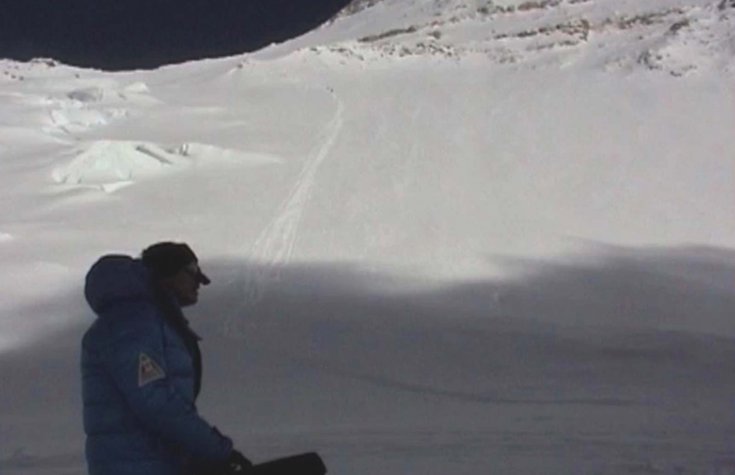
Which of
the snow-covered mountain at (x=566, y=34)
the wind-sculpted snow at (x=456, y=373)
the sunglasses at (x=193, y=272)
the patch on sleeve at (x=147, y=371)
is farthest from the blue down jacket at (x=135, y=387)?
the snow-covered mountain at (x=566, y=34)

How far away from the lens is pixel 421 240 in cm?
1295

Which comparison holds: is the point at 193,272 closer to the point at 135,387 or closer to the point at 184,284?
the point at 184,284

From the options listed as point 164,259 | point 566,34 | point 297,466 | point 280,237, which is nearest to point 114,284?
point 164,259

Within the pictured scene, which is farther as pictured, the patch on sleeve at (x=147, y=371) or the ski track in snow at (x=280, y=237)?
the ski track in snow at (x=280, y=237)

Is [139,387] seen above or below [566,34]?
above

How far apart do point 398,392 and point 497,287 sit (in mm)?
3516

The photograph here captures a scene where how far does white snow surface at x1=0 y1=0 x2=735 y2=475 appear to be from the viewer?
6.75 meters

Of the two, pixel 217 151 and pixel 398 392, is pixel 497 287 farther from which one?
pixel 217 151

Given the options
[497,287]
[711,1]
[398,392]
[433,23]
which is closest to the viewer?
[398,392]

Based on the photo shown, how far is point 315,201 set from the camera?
48.6ft

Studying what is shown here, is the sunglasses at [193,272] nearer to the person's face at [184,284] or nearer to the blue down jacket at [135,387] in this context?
the person's face at [184,284]

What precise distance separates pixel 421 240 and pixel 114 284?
408 inches

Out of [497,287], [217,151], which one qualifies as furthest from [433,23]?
[497,287]

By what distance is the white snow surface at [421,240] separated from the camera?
6754 millimetres
